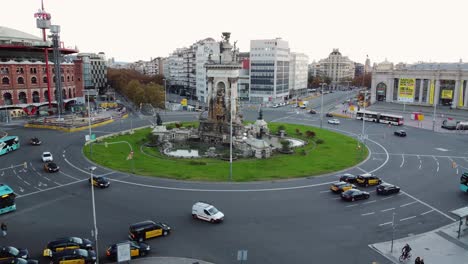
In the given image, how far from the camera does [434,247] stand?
28.6m

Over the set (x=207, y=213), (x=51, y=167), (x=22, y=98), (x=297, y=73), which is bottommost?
(x=207, y=213)

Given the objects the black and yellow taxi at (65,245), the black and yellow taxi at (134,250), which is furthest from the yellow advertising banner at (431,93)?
the black and yellow taxi at (65,245)

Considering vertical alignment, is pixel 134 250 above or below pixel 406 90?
below

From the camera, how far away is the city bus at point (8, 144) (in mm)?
57844

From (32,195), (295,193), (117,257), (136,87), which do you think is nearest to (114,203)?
(32,195)

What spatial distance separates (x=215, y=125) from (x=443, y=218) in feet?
Answer: 142

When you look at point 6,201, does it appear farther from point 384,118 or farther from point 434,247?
point 384,118

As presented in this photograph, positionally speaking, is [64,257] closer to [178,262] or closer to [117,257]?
[117,257]

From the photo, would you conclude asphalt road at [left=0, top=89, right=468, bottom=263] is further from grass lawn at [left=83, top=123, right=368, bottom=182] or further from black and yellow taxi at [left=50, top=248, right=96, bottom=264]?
grass lawn at [left=83, top=123, right=368, bottom=182]

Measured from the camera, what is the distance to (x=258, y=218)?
1318 inches

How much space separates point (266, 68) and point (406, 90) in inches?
2055

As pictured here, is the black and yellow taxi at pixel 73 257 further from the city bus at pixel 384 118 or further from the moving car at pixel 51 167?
the city bus at pixel 384 118

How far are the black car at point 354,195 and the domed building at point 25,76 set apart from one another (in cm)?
9011

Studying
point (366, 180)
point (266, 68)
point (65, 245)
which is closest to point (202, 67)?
point (266, 68)
